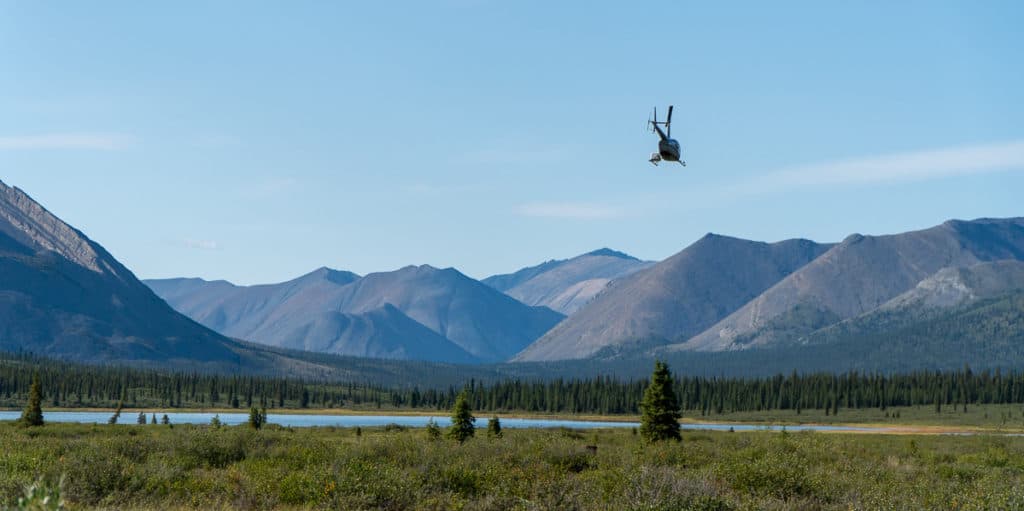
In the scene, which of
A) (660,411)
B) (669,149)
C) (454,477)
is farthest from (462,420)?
(454,477)

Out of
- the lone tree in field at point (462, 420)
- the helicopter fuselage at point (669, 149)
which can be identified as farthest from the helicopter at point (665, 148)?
the lone tree in field at point (462, 420)

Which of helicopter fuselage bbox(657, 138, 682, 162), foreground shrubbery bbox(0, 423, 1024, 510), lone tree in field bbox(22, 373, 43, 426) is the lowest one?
lone tree in field bbox(22, 373, 43, 426)

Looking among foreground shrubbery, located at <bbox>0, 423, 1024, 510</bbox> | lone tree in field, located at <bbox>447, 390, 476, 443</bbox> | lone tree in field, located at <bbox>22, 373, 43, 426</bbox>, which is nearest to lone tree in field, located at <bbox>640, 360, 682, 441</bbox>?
lone tree in field, located at <bbox>447, 390, 476, 443</bbox>

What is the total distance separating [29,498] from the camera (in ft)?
44.9

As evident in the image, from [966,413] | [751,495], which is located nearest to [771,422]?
[966,413]

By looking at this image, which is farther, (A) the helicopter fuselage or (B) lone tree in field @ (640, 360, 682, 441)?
(B) lone tree in field @ (640, 360, 682, 441)

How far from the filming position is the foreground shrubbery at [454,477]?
1211 inches

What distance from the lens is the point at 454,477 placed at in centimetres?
3641

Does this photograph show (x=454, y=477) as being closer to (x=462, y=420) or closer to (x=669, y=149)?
(x=669, y=149)

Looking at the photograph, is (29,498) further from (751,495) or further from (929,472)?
(929,472)

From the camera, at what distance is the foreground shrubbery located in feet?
101

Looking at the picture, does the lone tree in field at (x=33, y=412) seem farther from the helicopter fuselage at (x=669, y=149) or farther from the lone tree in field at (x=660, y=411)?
the helicopter fuselage at (x=669, y=149)

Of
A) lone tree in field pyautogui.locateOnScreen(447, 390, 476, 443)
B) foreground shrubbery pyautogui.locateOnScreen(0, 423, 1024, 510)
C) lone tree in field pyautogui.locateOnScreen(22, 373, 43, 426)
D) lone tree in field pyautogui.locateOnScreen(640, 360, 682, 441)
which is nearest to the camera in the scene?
foreground shrubbery pyautogui.locateOnScreen(0, 423, 1024, 510)

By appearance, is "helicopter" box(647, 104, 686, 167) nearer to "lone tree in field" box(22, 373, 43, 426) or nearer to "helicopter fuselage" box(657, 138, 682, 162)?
"helicopter fuselage" box(657, 138, 682, 162)
